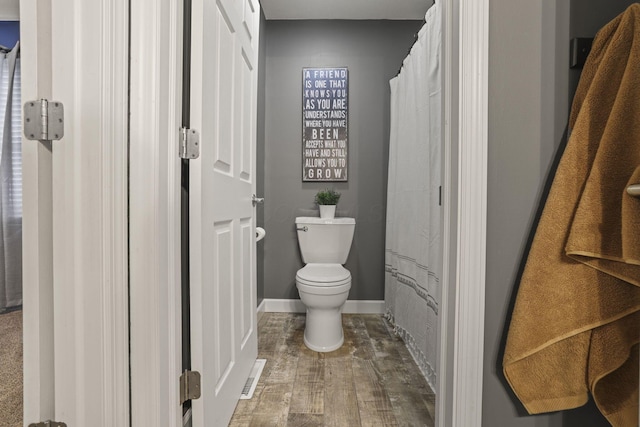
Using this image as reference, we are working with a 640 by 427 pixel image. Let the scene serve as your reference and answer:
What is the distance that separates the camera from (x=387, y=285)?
7.16 feet

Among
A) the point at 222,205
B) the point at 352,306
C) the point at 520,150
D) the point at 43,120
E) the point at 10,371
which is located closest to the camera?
the point at 43,120

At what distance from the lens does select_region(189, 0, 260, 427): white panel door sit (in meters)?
0.86

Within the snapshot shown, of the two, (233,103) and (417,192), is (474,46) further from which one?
(417,192)

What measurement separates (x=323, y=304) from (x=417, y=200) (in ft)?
2.66

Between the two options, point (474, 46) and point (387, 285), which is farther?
point (387, 285)

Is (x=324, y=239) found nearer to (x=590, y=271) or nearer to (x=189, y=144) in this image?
(x=189, y=144)

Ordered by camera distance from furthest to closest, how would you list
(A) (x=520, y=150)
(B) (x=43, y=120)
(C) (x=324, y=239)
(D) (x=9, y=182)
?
(C) (x=324, y=239), (D) (x=9, y=182), (A) (x=520, y=150), (B) (x=43, y=120)

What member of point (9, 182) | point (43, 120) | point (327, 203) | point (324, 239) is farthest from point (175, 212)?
point (9, 182)

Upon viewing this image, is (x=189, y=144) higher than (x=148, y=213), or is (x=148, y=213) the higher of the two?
(x=189, y=144)

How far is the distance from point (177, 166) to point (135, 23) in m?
0.35

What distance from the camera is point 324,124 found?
2367mm

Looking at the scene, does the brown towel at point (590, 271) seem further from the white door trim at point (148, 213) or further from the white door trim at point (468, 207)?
the white door trim at point (148, 213)

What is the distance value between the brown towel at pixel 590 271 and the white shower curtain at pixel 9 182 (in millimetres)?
2636

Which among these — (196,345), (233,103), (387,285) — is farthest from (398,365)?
(233,103)
